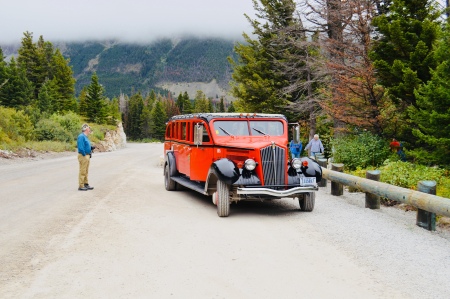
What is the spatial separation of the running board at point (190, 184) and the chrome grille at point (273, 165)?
165 centimetres

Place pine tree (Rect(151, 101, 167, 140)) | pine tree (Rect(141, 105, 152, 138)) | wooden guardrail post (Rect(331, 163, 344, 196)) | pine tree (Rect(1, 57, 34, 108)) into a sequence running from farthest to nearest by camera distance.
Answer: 1. pine tree (Rect(141, 105, 152, 138))
2. pine tree (Rect(151, 101, 167, 140))
3. pine tree (Rect(1, 57, 34, 108))
4. wooden guardrail post (Rect(331, 163, 344, 196))

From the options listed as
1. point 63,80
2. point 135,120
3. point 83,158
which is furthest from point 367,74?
point 135,120

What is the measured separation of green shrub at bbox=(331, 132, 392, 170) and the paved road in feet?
15.7

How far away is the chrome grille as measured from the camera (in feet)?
28.7

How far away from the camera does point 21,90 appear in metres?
49.8

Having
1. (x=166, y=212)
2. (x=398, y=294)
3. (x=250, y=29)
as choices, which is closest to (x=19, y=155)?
(x=250, y=29)

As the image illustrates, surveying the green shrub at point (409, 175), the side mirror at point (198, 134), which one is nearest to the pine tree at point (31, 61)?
the side mirror at point (198, 134)

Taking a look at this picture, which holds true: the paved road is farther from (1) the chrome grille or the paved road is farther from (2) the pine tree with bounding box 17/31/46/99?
(2) the pine tree with bounding box 17/31/46/99

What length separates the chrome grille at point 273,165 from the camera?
874 cm

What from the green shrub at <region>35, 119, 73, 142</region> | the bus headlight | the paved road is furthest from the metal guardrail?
the green shrub at <region>35, 119, 73, 142</region>

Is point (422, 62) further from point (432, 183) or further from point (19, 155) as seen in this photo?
point (19, 155)

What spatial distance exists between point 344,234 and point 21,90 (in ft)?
167

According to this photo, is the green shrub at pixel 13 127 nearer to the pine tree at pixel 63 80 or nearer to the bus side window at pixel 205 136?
the bus side window at pixel 205 136

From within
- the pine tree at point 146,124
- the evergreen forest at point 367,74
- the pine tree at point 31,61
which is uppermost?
the pine tree at point 31,61
